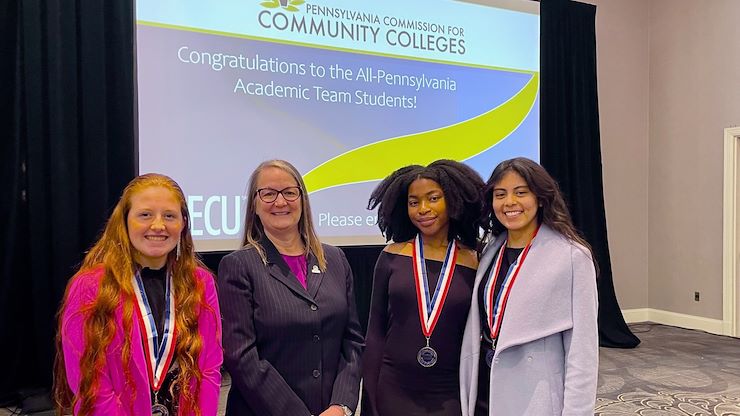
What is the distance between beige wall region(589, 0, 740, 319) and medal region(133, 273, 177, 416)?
6115 millimetres

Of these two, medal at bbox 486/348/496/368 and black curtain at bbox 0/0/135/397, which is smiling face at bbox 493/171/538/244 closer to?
medal at bbox 486/348/496/368

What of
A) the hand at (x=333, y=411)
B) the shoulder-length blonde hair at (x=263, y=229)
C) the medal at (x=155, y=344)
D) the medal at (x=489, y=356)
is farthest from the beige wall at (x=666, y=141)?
the medal at (x=155, y=344)

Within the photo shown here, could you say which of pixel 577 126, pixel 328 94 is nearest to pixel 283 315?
pixel 328 94

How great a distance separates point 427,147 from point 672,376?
2.54 meters

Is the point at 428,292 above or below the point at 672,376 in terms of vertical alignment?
above

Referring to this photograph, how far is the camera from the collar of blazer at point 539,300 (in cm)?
Result: 184

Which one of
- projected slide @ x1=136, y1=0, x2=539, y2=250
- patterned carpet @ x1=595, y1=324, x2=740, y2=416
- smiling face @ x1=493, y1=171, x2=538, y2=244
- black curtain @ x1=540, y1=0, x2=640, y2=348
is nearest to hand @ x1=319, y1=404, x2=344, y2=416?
smiling face @ x1=493, y1=171, x2=538, y2=244

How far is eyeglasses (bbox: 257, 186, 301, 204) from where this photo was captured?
1974 mm

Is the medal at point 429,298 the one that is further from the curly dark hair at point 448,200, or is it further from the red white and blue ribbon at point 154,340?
the red white and blue ribbon at point 154,340

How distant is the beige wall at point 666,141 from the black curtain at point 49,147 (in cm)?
505

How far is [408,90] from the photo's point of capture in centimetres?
495

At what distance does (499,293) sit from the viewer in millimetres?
1959

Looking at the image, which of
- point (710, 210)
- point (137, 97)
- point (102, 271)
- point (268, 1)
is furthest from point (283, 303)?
point (710, 210)

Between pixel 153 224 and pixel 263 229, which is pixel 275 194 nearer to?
pixel 263 229
